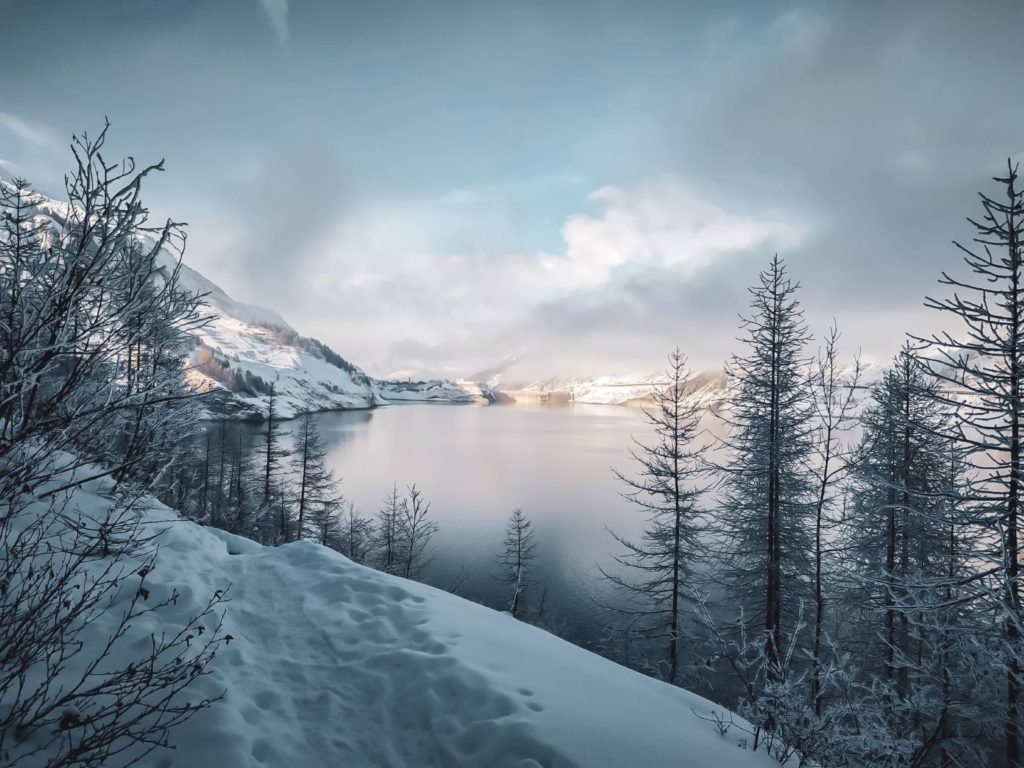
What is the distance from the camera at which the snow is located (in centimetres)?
333

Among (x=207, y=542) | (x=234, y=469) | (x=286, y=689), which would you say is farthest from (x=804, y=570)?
(x=234, y=469)

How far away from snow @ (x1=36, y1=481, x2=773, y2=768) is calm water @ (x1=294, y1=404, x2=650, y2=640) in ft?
51.8

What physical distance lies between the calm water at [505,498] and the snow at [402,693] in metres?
15.8

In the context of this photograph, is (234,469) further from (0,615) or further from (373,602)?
(0,615)

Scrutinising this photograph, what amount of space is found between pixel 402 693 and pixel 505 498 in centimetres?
3627

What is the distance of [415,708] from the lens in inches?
151

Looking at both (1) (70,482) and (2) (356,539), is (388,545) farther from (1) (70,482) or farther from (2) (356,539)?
(1) (70,482)

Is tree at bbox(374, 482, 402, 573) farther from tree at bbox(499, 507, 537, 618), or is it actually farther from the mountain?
the mountain

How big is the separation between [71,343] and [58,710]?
273 cm

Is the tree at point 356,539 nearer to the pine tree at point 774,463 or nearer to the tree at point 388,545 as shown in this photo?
the tree at point 388,545

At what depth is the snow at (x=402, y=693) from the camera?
3.33 m

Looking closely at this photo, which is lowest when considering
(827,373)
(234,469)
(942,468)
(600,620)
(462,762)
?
(600,620)

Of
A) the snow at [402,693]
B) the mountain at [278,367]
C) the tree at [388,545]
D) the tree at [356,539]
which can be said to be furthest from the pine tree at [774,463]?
the mountain at [278,367]

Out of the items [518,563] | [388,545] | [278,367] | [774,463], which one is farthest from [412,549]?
[278,367]
